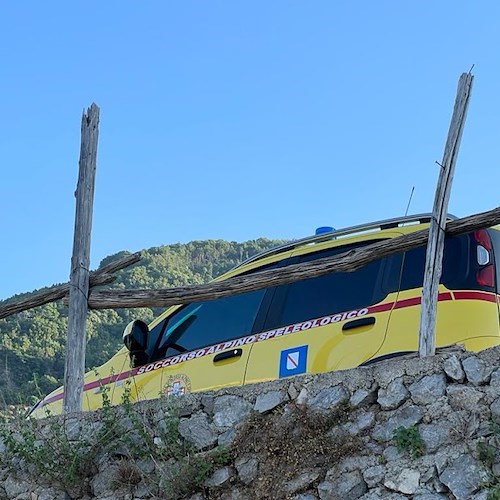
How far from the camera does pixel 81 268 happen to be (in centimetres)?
676

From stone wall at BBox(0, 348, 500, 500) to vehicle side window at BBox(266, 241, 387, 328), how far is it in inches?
37.1

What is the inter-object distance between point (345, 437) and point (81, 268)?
238cm

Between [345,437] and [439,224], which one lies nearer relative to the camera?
[345,437]

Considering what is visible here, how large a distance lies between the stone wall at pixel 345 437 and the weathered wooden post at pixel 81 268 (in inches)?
26.5

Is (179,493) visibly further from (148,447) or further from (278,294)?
(278,294)

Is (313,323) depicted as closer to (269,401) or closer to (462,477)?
(269,401)

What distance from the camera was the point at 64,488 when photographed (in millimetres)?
6027

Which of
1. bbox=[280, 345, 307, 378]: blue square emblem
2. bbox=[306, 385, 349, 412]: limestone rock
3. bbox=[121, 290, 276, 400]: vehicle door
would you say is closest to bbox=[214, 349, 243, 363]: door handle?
bbox=[121, 290, 276, 400]: vehicle door

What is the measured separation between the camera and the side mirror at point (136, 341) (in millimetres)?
7352

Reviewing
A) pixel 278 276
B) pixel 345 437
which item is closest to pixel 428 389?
pixel 345 437

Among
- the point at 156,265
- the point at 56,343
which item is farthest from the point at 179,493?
the point at 156,265

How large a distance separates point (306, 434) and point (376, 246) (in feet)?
3.93

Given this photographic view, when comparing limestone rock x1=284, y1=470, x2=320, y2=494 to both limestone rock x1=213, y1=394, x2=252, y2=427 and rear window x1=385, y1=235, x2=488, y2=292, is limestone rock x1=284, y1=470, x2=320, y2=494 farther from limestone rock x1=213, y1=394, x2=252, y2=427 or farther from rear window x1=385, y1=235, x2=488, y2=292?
rear window x1=385, y1=235, x2=488, y2=292

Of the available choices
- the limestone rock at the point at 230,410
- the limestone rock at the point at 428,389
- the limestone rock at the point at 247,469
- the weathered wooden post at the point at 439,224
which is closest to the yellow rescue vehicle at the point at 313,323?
the weathered wooden post at the point at 439,224
